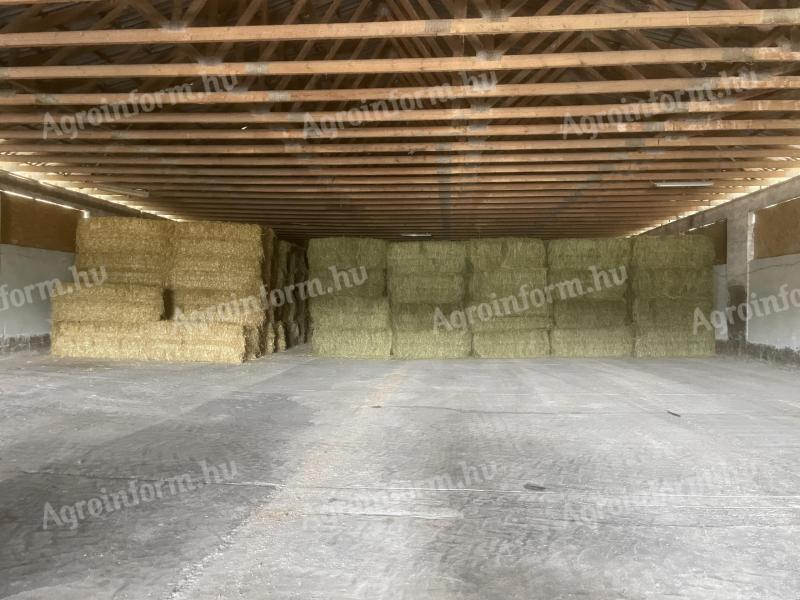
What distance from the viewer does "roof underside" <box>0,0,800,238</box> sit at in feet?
17.0

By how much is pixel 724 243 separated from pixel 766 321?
7.36 ft

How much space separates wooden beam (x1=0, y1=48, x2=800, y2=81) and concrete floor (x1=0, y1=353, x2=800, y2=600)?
3312mm

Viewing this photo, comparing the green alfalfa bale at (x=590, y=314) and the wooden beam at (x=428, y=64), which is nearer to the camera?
the wooden beam at (x=428, y=64)

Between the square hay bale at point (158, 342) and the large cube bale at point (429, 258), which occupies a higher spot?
the large cube bale at point (429, 258)

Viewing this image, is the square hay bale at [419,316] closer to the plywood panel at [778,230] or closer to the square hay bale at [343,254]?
the square hay bale at [343,254]

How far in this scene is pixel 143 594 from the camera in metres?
2.00

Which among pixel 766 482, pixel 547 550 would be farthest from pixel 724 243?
pixel 547 550

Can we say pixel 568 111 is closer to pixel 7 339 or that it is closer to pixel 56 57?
pixel 56 57

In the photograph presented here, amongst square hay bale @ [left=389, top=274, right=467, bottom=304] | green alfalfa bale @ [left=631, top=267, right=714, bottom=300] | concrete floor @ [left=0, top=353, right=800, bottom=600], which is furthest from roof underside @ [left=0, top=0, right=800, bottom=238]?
concrete floor @ [left=0, top=353, right=800, bottom=600]

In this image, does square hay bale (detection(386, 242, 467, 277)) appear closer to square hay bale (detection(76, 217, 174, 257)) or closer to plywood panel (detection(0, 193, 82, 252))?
square hay bale (detection(76, 217, 174, 257))

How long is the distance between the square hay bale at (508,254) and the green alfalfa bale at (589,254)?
246 mm

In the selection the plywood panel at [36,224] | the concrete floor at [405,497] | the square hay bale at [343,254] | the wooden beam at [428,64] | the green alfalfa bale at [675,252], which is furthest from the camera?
the square hay bale at [343,254]

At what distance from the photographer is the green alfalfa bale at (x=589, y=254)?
35.3 feet

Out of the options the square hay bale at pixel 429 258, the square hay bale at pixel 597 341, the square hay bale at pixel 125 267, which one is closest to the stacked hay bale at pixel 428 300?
the square hay bale at pixel 429 258
